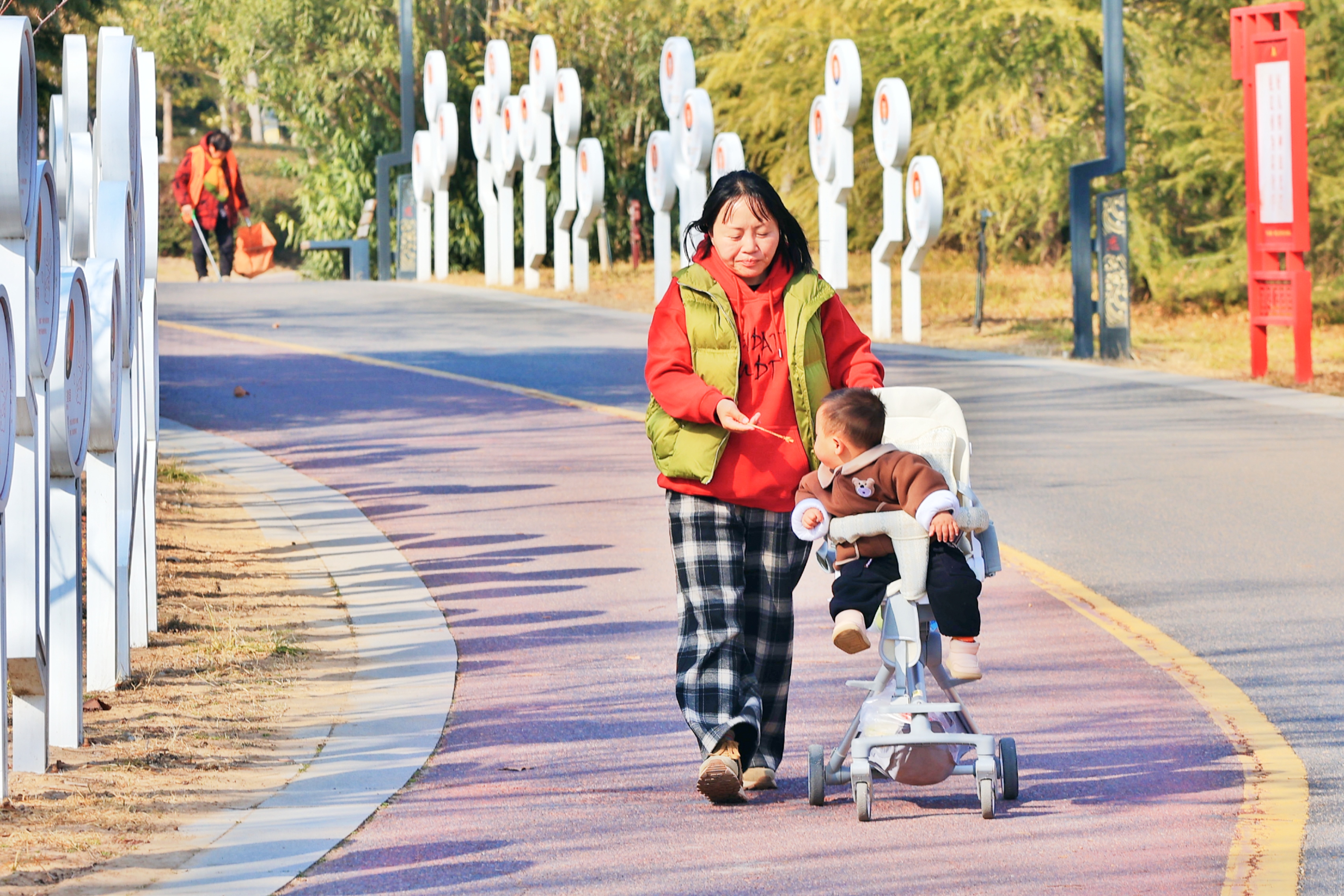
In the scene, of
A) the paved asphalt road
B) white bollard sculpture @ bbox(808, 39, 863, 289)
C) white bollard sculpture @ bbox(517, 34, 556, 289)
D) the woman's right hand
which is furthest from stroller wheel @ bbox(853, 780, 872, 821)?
white bollard sculpture @ bbox(517, 34, 556, 289)

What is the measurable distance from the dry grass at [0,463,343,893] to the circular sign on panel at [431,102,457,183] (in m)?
20.8

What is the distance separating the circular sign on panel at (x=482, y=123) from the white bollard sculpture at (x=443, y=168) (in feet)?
1.13

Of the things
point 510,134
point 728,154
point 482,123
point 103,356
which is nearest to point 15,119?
point 103,356

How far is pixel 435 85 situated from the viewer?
30203 mm

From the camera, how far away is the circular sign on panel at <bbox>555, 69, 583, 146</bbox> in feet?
90.4

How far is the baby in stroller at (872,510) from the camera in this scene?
195 inches

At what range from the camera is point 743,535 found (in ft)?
17.5

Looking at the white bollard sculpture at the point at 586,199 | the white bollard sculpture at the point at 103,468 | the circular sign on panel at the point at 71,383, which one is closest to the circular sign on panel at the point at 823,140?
the white bollard sculpture at the point at 586,199

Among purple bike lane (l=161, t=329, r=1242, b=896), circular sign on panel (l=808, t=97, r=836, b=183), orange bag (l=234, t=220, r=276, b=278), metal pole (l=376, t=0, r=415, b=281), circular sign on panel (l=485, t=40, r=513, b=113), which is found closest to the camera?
purple bike lane (l=161, t=329, r=1242, b=896)

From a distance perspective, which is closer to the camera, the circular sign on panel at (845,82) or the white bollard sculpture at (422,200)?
the circular sign on panel at (845,82)

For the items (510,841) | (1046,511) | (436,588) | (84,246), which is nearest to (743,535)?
(510,841)

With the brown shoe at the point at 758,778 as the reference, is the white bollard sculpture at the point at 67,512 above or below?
above

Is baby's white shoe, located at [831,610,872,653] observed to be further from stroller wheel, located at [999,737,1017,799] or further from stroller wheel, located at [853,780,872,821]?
stroller wheel, located at [999,737,1017,799]

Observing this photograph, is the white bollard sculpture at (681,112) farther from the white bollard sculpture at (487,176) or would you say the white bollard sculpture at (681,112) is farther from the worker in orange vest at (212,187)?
the worker in orange vest at (212,187)
